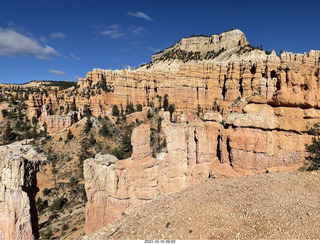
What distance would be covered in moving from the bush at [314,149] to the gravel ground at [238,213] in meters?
1.75

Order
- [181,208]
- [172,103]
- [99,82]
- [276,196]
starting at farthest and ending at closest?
[99,82], [172,103], [181,208], [276,196]

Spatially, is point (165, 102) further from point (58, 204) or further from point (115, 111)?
point (58, 204)

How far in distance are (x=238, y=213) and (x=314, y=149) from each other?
7922 mm

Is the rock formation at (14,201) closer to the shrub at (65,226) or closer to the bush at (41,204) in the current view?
the shrub at (65,226)

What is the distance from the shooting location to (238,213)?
978 centimetres

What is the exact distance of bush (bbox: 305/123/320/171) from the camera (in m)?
13.7

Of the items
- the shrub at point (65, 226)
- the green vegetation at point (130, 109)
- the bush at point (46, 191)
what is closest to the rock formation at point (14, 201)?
the shrub at point (65, 226)

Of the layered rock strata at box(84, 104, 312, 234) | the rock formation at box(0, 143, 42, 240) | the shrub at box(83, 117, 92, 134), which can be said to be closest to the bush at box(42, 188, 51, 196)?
the shrub at box(83, 117, 92, 134)

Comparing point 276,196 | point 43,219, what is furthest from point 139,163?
point 43,219

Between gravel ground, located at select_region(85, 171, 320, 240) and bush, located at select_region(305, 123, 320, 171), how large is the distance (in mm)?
1749

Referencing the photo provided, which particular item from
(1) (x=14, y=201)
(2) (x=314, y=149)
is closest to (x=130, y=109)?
(1) (x=14, y=201)

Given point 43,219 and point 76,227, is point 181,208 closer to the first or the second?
point 76,227

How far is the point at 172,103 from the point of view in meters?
70.4

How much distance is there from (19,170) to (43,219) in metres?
20.5
